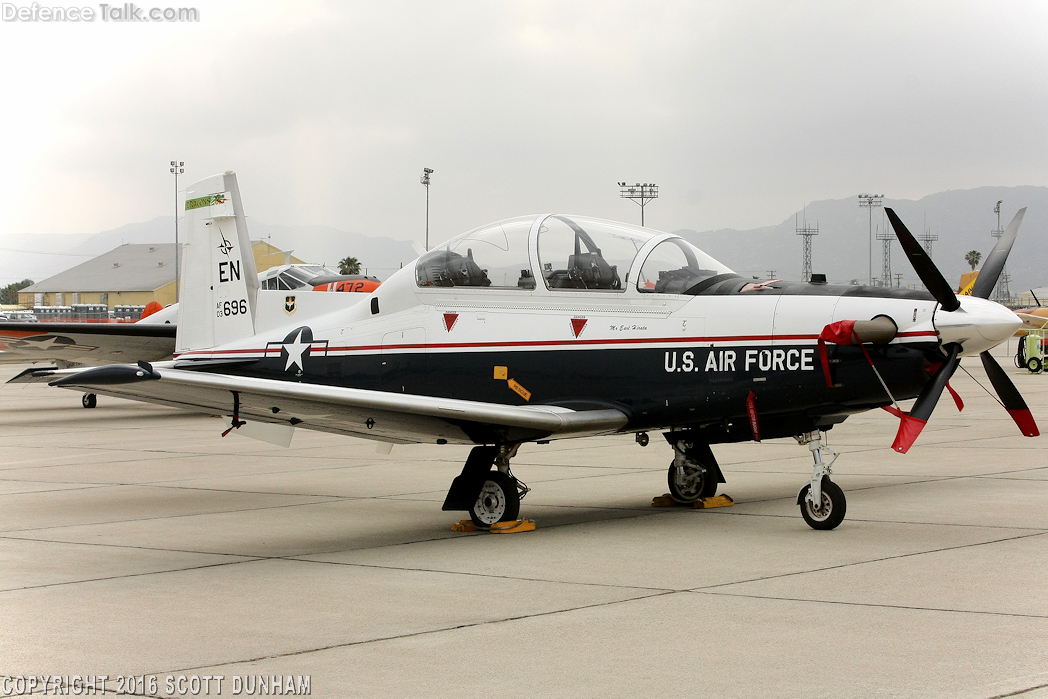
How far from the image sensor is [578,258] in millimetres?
8703

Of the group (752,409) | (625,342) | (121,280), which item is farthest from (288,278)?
(121,280)

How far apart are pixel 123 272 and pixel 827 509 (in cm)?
14138

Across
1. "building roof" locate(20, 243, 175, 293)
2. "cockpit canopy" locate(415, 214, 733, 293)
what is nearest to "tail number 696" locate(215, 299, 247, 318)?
"cockpit canopy" locate(415, 214, 733, 293)

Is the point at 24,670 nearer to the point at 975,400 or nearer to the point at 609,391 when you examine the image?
the point at 609,391

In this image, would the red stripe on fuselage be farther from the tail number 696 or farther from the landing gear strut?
the tail number 696

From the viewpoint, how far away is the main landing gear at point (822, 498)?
25.8 feet

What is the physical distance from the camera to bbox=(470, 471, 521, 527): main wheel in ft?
28.0

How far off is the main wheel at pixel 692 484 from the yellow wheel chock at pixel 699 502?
44 mm

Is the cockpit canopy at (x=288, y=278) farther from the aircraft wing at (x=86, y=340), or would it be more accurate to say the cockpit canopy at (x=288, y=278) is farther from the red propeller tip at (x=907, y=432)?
the red propeller tip at (x=907, y=432)

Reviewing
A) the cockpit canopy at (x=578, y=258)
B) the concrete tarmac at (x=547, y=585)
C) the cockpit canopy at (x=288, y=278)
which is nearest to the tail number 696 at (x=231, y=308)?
the concrete tarmac at (x=547, y=585)

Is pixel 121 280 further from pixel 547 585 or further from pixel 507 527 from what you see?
pixel 547 585

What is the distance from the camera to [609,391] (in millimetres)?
8484

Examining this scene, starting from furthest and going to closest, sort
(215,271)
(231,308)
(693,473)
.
A: (215,271) < (231,308) < (693,473)

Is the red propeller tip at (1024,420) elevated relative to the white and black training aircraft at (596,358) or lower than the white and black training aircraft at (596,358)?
lower
